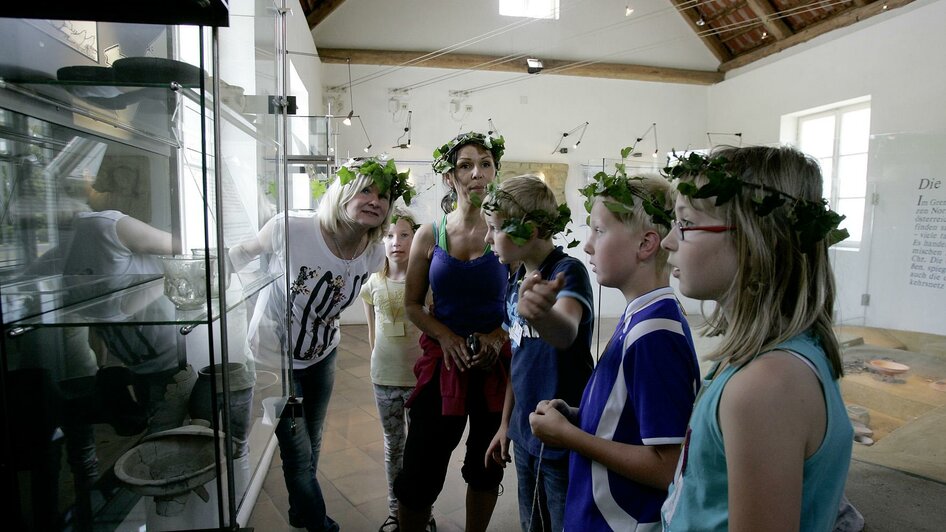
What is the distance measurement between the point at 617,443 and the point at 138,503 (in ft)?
3.13

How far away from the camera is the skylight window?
30.2 feet

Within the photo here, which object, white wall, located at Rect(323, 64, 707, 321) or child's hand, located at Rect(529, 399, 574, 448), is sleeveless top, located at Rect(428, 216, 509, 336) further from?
white wall, located at Rect(323, 64, 707, 321)

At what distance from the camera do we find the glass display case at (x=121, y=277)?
78 cm

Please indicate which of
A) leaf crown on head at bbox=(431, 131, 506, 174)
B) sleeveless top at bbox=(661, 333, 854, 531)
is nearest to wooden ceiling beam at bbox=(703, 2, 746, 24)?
leaf crown on head at bbox=(431, 131, 506, 174)

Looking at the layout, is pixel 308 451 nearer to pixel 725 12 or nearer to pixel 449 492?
pixel 449 492

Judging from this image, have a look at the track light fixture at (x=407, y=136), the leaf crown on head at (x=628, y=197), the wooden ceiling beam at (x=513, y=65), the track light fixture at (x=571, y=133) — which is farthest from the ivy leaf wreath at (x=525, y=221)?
the track light fixture at (x=571, y=133)

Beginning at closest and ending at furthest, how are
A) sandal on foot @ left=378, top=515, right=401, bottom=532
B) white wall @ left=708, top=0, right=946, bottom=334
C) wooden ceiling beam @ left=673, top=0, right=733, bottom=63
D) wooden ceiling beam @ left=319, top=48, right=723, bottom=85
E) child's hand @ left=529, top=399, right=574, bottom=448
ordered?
child's hand @ left=529, top=399, right=574, bottom=448, sandal on foot @ left=378, top=515, right=401, bottom=532, white wall @ left=708, top=0, right=946, bottom=334, wooden ceiling beam @ left=319, top=48, right=723, bottom=85, wooden ceiling beam @ left=673, top=0, right=733, bottom=63

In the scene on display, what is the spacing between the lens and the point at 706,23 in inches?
386

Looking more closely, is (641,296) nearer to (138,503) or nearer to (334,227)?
(138,503)

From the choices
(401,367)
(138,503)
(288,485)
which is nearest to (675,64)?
(401,367)

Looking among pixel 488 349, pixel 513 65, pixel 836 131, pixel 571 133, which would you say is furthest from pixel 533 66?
pixel 488 349

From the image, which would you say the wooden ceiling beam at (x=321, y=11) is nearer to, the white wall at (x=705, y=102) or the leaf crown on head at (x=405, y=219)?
the white wall at (x=705, y=102)

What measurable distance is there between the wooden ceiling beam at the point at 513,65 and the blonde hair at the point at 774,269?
834cm

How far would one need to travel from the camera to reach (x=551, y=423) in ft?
4.48
